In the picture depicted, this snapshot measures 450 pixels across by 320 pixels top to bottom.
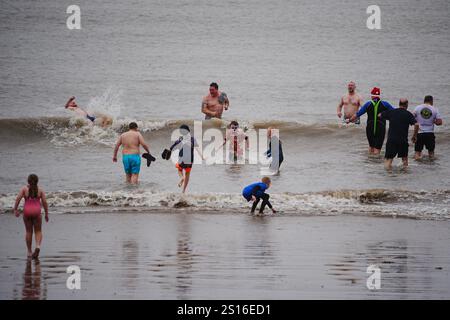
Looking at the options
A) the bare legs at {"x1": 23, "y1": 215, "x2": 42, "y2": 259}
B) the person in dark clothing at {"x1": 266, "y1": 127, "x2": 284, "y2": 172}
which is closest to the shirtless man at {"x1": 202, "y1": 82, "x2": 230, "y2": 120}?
the person in dark clothing at {"x1": 266, "y1": 127, "x2": 284, "y2": 172}

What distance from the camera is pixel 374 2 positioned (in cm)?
7406

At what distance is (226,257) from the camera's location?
1020cm

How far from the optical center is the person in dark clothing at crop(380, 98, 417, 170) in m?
17.0

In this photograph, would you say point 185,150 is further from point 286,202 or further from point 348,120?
point 348,120

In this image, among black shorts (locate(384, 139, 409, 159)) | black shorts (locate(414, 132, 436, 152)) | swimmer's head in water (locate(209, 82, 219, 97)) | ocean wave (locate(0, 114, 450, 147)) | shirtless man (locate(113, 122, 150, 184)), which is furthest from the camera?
ocean wave (locate(0, 114, 450, 147))

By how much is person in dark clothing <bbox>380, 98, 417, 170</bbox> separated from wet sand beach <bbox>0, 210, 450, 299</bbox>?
13.5ft

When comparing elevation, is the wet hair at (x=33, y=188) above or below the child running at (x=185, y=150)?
below

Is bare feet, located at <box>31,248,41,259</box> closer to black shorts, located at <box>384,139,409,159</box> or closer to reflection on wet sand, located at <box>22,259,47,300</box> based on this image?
reflection on wet sand, located at <box>22,259,47,300</box>

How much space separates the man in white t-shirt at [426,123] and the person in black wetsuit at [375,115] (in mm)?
696

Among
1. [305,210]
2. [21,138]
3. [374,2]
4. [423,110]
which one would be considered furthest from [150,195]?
[374,2]

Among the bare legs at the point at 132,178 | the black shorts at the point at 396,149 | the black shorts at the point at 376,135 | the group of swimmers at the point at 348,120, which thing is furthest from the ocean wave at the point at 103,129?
the bare legs at the point at 132,178

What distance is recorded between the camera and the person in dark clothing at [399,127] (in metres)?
17.0

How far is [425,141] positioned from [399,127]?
1837 millimetres

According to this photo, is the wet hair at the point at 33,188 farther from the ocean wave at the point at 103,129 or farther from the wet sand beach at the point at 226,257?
the ocean wave at the point at 103,129
